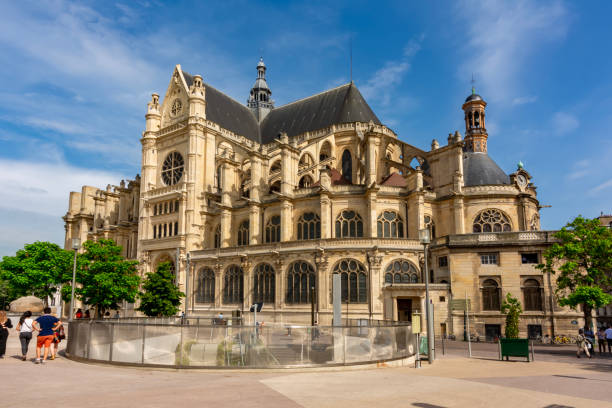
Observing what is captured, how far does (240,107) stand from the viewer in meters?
67.1

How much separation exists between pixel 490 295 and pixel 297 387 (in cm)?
2488

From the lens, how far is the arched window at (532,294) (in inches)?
1206

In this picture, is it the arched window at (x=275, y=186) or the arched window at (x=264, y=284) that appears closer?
the arched window at (x=264, y=284)

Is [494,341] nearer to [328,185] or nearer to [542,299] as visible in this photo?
[542,299]

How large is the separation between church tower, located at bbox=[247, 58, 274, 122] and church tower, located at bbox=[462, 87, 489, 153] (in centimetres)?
3149

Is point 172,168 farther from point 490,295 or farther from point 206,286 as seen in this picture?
point 490,295

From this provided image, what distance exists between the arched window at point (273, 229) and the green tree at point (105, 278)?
45.7ft

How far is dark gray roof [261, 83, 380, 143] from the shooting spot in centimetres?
5459

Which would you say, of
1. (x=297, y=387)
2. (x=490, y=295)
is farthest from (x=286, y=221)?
(x=297, y=387)

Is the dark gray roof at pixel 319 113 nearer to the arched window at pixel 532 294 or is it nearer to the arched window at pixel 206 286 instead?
the arched window at pixel 206 286

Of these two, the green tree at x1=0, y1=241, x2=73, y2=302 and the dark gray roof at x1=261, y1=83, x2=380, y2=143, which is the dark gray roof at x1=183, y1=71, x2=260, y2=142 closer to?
the dark gray roof at x1=261, y1=83, x2=380, y2=143

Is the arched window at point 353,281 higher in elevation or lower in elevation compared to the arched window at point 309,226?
lower

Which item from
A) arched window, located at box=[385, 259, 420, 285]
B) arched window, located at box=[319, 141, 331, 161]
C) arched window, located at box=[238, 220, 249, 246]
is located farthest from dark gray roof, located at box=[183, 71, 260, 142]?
arched window, located at box=[385, 259, 420, 285]

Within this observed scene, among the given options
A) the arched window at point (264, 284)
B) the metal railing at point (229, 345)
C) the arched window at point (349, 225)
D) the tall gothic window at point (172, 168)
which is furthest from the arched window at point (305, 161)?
the metal railing at point (229, 345)
